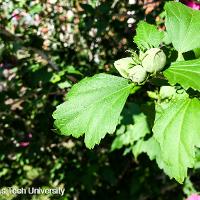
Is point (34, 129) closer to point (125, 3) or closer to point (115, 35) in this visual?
point (115, 35)

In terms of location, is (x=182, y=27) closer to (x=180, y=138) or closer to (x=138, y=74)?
(x=138, y=74)

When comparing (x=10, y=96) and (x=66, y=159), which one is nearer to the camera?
(x=10, y=96)

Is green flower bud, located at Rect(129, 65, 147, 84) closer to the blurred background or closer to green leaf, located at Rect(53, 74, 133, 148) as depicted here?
green leaf, located at Rect(53, 74, 133, 148)

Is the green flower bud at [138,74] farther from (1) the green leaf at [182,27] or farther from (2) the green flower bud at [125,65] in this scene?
(1) the green leaf at [182,27]

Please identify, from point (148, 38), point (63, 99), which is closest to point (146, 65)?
point (148, 38)

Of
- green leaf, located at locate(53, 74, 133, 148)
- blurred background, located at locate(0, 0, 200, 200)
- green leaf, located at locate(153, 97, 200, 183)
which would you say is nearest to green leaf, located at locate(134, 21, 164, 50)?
green leaf, located at locate(53, 74, 133, 148)

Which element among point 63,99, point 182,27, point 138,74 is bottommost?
point 63,99

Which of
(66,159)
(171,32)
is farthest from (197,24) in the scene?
(66,159)
